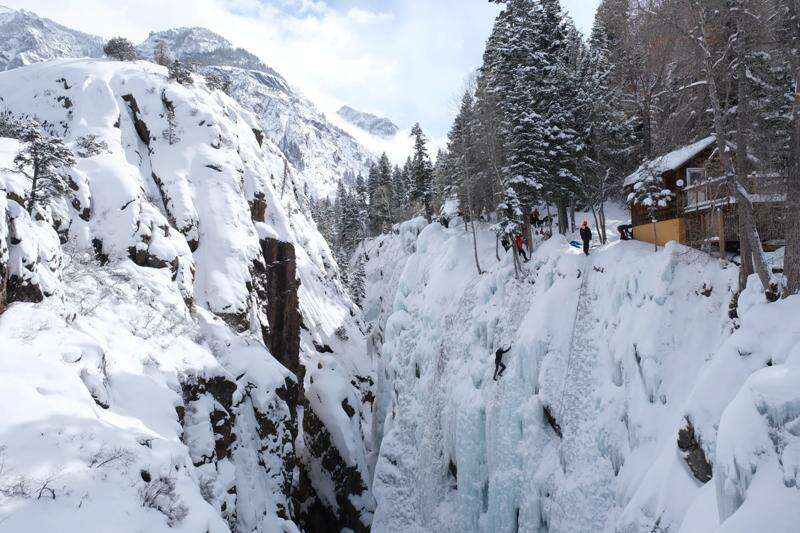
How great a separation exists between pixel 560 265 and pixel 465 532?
40.5ft

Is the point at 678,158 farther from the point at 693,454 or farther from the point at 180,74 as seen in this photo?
the point at 180,74

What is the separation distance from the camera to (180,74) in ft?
99.6

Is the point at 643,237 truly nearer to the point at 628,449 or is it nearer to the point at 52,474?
the point at 628,449

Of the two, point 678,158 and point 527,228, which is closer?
point 678,158

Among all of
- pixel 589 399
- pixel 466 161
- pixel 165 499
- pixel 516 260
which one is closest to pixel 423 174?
pixel 466 161

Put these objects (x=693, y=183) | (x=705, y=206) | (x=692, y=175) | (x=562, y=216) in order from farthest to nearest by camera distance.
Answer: (x=562, y=216)
(x=692, y=175)
(x=693, y=183)
(x=705, y=206)

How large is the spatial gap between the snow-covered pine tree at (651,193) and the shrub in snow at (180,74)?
28659mm

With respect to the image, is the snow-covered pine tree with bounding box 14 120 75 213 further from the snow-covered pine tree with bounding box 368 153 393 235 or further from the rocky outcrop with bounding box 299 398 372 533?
the snow-covered pine tree with bounding box 368 153 393 235

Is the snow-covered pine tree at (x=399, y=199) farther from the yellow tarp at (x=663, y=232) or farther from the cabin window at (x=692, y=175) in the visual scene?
the cabin window at (x=692, y=175)

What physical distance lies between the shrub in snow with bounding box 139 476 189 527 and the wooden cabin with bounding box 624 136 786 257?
13.9 meters

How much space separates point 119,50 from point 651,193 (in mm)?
38636

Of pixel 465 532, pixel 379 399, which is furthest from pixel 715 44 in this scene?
pixel 379 399

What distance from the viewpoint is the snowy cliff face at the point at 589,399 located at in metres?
6.93

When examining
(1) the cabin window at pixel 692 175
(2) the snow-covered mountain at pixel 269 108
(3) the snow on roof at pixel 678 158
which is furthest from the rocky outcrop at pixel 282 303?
(2) the snow-covered mountain at pixel 269 108
